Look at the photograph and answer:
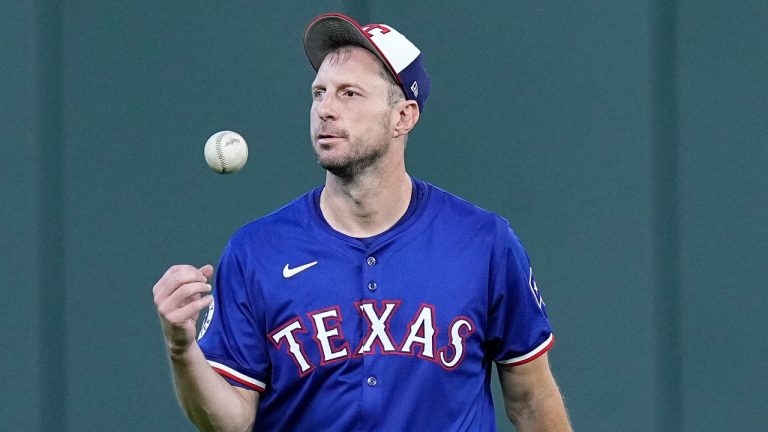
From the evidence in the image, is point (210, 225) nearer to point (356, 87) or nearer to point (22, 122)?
point (22, 122)

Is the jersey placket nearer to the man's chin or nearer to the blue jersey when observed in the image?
the blue jersey

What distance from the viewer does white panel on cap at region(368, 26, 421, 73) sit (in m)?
4.07

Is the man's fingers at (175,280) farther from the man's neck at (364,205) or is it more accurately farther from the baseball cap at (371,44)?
the baseball cap at (371,44)

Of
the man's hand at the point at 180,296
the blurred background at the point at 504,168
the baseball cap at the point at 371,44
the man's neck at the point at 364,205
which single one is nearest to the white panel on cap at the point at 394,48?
the baseball cap at the point at 371,44

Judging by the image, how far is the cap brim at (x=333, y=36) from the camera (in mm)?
4047

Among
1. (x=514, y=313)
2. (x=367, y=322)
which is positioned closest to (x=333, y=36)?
(x=367, y=322)

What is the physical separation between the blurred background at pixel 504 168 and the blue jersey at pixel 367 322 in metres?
1.77

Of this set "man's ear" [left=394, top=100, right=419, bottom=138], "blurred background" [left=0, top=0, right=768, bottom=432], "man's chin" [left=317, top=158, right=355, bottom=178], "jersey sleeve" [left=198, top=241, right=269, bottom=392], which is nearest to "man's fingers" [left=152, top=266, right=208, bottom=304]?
"jersey sleeve" [left=198, top=241, right=269, bottom=392]

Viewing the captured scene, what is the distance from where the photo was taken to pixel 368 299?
393 cm

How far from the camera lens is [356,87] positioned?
4031mm

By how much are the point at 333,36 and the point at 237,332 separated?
95 cm

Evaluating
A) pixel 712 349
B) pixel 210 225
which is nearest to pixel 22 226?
pixel 210 225

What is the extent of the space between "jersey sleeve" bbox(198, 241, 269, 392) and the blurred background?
6.25 ft

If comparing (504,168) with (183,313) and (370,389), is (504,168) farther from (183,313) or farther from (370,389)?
(183,313)
